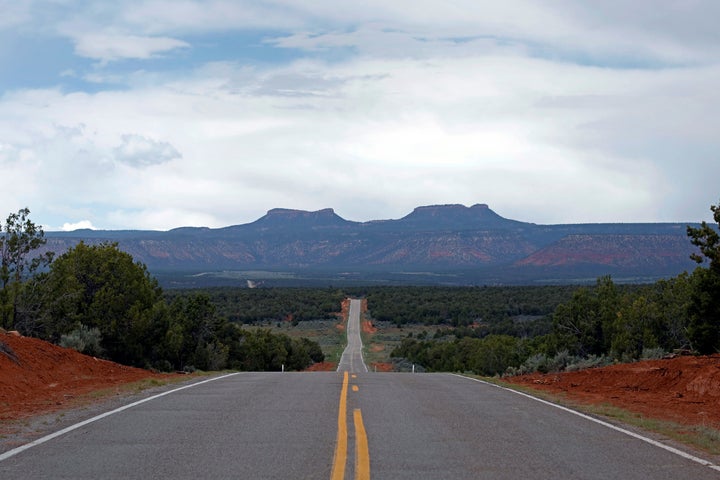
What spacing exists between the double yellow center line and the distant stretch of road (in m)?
0.01

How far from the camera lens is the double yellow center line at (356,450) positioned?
8.34 metres

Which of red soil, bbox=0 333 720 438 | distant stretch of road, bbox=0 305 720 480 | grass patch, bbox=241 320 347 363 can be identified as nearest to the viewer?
distant stretch of road, bbox=0 305 720 480

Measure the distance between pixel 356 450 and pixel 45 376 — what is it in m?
12.0

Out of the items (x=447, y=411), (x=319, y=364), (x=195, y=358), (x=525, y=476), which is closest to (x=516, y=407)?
(x=447, y=411)

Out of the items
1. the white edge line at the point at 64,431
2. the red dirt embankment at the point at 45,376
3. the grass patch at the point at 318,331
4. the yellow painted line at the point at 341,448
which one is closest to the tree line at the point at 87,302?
the red dirt embankment at the point at 45,376

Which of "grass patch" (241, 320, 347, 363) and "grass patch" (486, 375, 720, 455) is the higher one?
"grass patch" (486, 375, 720, 455)

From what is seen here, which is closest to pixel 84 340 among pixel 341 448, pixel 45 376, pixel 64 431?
pixel 45 376

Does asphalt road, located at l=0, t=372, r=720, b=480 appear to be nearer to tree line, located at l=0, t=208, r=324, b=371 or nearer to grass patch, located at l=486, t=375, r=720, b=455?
grass patch, located at l=486, t=375, r=720, b=455

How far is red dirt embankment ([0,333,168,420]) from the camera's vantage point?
1498 cm

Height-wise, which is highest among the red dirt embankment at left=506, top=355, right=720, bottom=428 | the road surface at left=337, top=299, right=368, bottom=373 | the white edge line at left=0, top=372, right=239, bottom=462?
the white edge line at left=0, top=372, right=239, bottom=462

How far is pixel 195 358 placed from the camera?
43812 millimetres

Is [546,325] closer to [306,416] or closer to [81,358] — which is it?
[81,358]

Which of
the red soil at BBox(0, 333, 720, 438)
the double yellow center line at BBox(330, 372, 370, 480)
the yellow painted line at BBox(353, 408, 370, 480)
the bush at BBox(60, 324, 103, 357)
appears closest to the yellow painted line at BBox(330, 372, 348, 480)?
the double yellow center line at BBox(330, 372, 370, 480)

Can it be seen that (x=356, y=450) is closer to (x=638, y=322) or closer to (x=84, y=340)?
(x=84, y=340)
